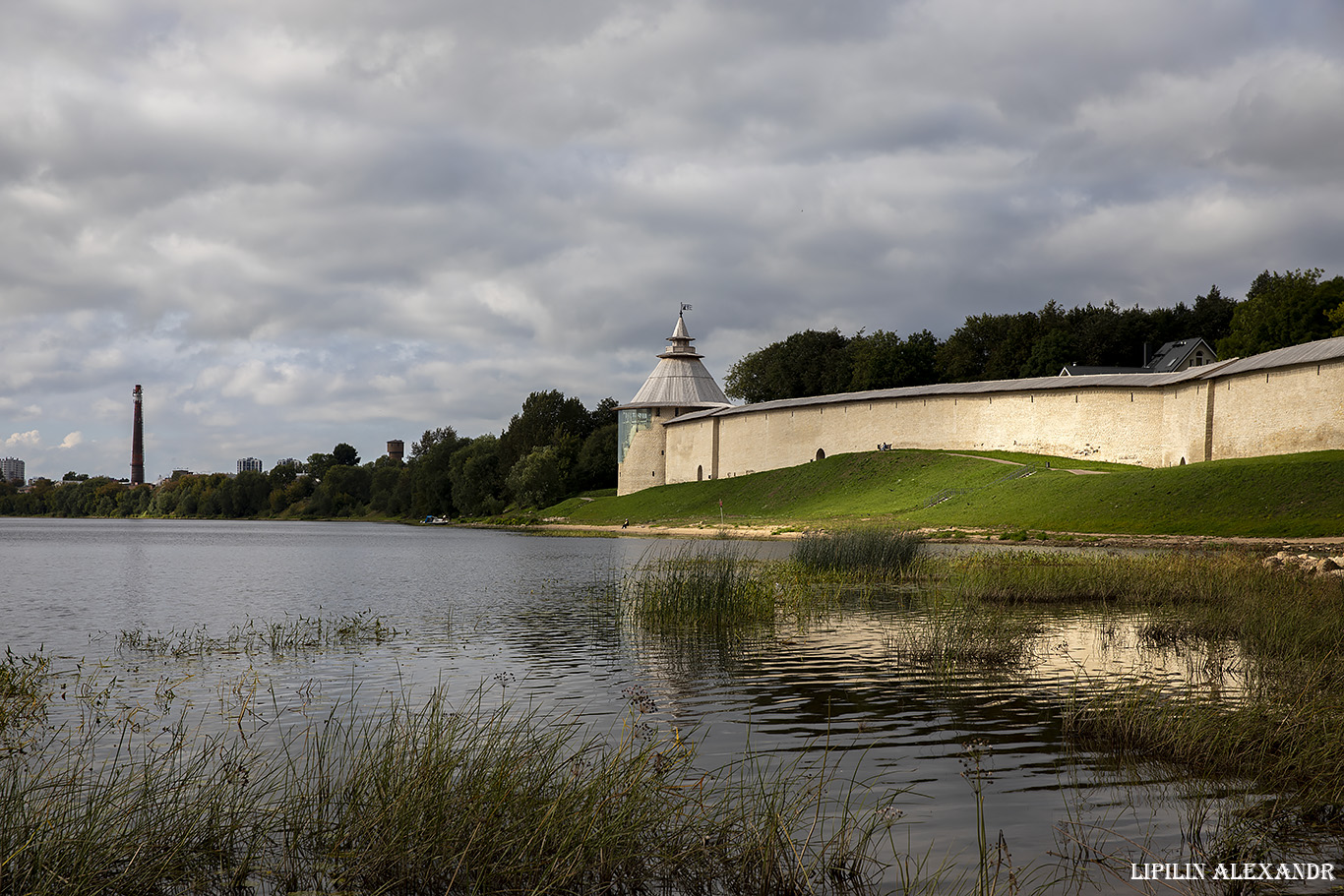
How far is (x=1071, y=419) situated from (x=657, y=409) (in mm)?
31519

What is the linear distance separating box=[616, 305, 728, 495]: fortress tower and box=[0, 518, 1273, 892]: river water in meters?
50.0

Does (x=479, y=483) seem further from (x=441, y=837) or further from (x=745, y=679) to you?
(x=441, y=837)

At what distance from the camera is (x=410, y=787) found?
4.59 meters

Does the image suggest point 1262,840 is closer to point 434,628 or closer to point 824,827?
point 824,827

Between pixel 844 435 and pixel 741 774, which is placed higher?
pixel 844 435

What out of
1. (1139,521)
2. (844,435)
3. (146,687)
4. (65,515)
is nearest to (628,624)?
(146,687)

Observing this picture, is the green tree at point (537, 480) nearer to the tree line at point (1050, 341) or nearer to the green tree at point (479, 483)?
the green tree at point (479, 483)

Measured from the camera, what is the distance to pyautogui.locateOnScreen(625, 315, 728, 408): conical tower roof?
229 ft

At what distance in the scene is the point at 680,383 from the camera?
232 feet

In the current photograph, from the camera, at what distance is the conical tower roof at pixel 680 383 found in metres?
69.8

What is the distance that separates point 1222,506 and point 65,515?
425ft

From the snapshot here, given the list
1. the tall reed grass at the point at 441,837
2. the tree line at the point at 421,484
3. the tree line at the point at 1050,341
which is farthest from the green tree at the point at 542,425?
the tall reed grass at the point at 441,837

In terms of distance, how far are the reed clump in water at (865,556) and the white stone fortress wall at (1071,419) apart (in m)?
22.5

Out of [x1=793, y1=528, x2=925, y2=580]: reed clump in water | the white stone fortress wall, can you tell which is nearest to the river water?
[x1=793, y1=528, x2=925, y2=580]: reed clump in water
